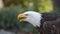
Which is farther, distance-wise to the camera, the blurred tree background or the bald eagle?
the blurred tree background

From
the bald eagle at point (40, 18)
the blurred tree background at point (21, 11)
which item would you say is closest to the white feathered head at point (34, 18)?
the bald eagle at point (40, 18)

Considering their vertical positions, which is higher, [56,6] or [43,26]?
[56,6]

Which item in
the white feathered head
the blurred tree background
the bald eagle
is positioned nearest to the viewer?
the bald eagle

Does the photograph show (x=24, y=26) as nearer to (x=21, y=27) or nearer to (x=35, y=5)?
(x=21, y=27)

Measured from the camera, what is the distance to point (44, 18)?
536cm

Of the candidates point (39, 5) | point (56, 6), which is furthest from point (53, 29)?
point (39, 5)

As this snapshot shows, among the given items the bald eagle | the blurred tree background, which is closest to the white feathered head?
the bald eagle

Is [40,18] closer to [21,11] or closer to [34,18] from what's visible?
[34,18]

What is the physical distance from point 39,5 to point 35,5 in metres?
0.24

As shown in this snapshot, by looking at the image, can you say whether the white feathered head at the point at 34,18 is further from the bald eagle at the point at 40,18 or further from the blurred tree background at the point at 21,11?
the blurred tree background at the point at 21,11

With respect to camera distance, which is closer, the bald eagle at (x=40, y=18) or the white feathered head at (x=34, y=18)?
the bald eagle at (x=40, y=18)

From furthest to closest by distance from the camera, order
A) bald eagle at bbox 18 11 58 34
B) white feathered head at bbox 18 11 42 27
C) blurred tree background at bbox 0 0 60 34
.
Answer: blurred tree background at bbox 0 0 60 34, white feathered head at bbox 18 11 42 27, bald eagle at bbox 18 11 58 34

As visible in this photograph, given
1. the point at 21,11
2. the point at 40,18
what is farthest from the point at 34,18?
the point at 21,11

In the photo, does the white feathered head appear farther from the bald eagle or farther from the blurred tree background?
the blurred tree background
